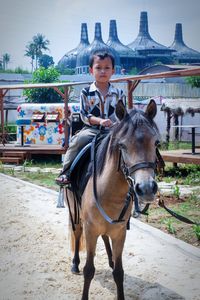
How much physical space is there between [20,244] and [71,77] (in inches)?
1042

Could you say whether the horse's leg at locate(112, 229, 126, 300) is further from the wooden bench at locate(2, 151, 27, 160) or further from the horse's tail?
the wooden bench at locate(2, 151, 27, 160)

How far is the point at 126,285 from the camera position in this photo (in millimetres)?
3766

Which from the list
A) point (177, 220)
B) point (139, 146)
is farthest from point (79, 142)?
point (177, 220)

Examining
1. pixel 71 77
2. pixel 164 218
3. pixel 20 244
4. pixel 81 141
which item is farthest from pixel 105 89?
pixel 71 77

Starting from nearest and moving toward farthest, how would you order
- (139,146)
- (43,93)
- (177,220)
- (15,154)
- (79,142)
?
(139,146)
(79,142)
(177,220)
(15,154)
(43,93)

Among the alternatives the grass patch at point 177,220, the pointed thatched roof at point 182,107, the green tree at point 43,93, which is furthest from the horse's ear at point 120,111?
the green tree at point 43,93

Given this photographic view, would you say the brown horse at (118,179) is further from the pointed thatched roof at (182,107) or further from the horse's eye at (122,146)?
the pointed thatched roof at (182,107)

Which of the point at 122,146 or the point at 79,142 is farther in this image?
the point at 79,142

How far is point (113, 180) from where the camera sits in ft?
9.81

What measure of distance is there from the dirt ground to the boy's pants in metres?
1.16

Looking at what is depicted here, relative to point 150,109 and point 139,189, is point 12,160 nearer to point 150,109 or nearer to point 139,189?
point 150,109

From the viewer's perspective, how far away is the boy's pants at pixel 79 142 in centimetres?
377

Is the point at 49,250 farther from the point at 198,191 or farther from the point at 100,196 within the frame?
the point at 198,191

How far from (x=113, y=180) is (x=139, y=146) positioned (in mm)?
574
